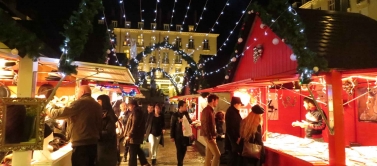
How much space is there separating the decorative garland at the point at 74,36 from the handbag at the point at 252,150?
3.48 metres

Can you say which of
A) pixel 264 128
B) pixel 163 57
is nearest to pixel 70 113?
pixel 264 128

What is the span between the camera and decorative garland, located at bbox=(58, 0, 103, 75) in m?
4.77

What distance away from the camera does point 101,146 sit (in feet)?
19.7

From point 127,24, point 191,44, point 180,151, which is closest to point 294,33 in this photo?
point 180,151

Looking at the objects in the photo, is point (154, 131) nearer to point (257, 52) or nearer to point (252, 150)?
point (252, 150)

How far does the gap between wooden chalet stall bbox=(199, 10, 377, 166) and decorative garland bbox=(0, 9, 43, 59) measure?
3864 mm

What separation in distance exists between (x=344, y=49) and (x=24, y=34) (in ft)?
23.8

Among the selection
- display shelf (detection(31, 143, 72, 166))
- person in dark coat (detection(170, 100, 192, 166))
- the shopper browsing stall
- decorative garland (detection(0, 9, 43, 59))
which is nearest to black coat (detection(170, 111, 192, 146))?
person in dark coat (detection(170, 100, 192, 166))

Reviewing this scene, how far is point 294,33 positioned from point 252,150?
2.69 metres

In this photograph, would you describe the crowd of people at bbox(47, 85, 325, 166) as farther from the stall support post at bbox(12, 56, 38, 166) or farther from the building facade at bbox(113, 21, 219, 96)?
the building facade at bbox(113, 21, 219, 96)

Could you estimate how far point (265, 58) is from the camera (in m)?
11.0

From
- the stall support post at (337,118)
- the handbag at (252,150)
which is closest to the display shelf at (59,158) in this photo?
the handbag at (252,150)

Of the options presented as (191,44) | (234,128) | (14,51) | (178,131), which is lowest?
(178,131)

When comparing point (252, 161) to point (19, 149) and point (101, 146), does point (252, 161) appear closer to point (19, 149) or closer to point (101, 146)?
point (101, 146)
